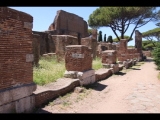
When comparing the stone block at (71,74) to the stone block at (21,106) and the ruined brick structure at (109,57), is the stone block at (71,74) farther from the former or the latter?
the ruined brick structure at (109,57)

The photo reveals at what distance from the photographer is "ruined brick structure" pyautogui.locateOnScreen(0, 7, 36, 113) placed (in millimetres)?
4949

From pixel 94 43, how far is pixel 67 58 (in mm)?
11563

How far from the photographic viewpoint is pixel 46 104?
21.0ft

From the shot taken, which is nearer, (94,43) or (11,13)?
(11,13)

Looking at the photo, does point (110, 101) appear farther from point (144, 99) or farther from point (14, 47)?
point (14, 47)

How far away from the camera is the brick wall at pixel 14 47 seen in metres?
4.97

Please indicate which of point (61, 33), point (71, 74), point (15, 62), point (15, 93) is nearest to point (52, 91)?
point (15, 93)

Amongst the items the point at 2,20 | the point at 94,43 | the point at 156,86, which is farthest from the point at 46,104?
the point at 94,43

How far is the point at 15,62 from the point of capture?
5.35m

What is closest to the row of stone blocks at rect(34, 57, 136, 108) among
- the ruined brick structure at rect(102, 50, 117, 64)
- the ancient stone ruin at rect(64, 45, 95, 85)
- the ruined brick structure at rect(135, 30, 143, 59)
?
the ancient stone ruin at rect(64, 45, 95, 85)

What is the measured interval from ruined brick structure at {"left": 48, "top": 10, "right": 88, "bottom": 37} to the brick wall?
26.6 meters
